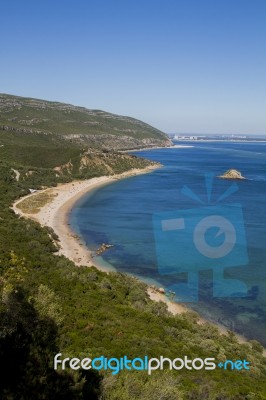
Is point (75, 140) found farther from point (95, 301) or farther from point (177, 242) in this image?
point (95, 301)

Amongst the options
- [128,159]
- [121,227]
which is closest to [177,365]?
[121,227]
